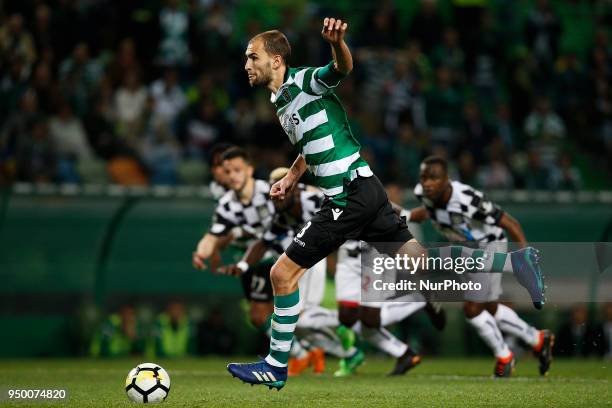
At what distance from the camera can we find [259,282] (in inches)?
471

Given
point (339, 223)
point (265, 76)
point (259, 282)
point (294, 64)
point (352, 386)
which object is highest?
point (294, 64)

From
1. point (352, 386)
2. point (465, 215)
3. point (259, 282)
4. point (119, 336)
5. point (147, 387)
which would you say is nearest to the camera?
point (147, 387)

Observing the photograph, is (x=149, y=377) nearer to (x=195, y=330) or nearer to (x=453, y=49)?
(x=195, y=330)

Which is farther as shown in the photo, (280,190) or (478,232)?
(478,232)

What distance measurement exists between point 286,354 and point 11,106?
30.4ft

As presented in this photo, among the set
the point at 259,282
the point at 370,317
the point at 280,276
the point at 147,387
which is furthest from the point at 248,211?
the point at 147,387

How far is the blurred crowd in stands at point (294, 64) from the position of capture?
53.9 ft

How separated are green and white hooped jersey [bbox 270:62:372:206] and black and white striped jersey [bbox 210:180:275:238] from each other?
11.7 feet

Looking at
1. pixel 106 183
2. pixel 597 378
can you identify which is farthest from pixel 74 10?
pixel 597 378

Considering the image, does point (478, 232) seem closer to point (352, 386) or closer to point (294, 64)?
point (352, 386)

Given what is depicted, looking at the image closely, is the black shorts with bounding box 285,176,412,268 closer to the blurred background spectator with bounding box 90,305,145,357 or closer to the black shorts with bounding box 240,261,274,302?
the black shorts with bounding box 240,261,274,302

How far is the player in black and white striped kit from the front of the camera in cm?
1086

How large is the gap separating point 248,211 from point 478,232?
2284 millimetres

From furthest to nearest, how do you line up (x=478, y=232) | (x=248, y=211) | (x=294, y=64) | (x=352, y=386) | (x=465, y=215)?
(x=294, y=64) < (x=248, y=211) < (x=478, y=232) < (x=465, y=215) < (x=352, y=386)
